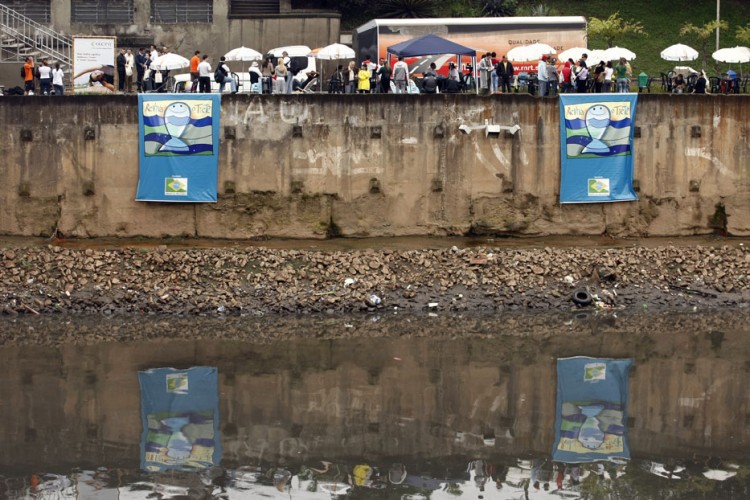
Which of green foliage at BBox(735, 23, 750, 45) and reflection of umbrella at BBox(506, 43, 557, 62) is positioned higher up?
green foliage at BBox(735, 23, 750, 45)

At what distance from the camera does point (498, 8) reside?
49.0 meters

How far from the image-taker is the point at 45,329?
2925 cm

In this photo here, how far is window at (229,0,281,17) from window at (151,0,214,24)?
5.10 ft

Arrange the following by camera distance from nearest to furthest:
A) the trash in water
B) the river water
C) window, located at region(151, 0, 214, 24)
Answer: the river water
the trash in water
window, located at region(151, 0, 214, 24)

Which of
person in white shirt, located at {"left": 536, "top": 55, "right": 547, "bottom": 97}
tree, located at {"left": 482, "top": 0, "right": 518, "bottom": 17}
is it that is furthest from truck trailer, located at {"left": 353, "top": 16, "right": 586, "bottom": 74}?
tree, located at {"left": 482, "top": 0, "right": 518, "bottom": 17}

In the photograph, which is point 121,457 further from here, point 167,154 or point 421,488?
point 167,154

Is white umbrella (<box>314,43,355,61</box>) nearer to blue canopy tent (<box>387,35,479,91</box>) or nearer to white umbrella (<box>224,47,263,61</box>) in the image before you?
blue canopy tent (<box>387,35,479,91</box>)

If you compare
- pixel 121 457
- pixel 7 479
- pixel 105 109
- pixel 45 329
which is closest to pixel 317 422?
pixel 121 457

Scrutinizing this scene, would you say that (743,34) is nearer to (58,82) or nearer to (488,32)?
(488,32)

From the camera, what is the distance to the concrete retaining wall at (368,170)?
3462 cm

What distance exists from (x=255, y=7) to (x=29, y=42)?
9452mm

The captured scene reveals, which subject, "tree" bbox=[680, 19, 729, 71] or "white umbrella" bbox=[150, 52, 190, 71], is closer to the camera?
"white umbrella" bbox=[150, 52, 190, 71]

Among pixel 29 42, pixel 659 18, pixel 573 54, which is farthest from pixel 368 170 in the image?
pixel 659 18

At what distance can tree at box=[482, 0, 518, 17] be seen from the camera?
48938 millimetres
